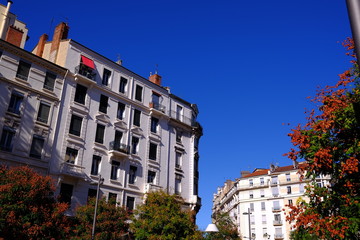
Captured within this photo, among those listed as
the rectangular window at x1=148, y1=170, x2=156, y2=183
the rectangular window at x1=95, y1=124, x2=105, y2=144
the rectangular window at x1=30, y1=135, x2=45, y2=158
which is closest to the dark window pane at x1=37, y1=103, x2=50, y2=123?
the rectangular window at x1=30, y1=135, x2=45, y2=158

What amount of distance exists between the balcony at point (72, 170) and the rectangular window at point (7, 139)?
3.87m

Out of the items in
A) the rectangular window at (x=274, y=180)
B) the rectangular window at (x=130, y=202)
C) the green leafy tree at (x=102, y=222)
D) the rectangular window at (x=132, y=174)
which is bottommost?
the green leafy tree at (x=102, y=222)

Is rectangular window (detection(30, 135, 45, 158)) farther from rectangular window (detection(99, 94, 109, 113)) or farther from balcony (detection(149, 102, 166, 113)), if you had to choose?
balcony (detection(149, 102, 166, 113))

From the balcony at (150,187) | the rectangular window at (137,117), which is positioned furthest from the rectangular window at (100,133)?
the balcony at (150,187)

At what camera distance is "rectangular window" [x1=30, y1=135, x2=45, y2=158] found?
2378cm

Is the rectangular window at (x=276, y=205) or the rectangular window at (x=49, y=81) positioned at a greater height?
the rectangular window at (x=49, y=81)

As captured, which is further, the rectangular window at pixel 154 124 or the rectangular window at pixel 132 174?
the rectangular window at pixel 154 124

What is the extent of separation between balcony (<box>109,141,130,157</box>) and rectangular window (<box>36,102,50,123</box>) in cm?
594

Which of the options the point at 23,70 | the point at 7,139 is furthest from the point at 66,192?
the point at 23,70

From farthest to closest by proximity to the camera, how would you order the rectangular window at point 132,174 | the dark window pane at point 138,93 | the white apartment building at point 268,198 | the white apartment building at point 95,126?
the white apartment building at point 268,198 → the dark window pane at point 138,93 → the rectangular window at point 132,174 → the white apartment building at point 95,126

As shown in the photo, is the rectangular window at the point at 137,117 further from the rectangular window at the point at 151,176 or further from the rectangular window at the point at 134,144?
the rectangular window at the point at 151,176

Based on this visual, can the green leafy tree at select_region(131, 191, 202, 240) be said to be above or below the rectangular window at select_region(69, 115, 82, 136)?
below

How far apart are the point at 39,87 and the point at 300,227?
20728 mm

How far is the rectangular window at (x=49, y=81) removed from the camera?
1028 inches
